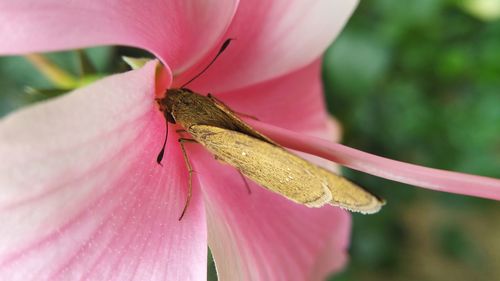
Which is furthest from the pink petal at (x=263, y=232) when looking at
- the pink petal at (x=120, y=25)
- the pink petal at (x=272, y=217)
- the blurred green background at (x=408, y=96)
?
the blurred green background at (x=408, y=96)

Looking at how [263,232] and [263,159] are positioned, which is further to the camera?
[263,232]

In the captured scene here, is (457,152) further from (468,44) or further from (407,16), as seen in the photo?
(407,16)

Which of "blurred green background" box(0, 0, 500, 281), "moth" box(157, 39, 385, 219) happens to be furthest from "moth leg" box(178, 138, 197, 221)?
"blurred green background" box(0, 0, 500, 281)

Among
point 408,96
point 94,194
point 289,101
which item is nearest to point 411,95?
point 408,96

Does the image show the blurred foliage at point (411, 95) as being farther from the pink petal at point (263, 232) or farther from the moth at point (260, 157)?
the moth at point (260, 157)

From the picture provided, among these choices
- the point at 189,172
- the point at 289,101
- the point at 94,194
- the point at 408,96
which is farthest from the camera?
the point at 408,96

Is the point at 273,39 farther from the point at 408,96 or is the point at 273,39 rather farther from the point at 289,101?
the point at 408,96
